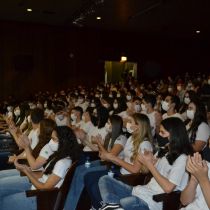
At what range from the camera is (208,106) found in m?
4.97

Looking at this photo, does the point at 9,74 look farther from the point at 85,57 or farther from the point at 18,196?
the point at 18,196

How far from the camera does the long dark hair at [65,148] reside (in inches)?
139

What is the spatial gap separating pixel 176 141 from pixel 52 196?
3.70ft

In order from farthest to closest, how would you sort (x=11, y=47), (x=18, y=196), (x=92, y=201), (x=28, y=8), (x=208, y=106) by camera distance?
(x=11, y=47) → (x=28, y=8) → (x=208, y=106) → (x=92, y=201) → (x=18, y=196)

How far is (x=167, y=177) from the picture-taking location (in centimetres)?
314

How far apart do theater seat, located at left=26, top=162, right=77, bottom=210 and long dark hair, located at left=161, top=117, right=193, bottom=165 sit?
2.74ft

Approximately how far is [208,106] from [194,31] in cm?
1185

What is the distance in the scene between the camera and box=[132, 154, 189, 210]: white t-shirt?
3043mm

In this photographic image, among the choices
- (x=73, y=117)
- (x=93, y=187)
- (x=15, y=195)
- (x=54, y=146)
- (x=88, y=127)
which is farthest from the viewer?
(x=73, y=117)

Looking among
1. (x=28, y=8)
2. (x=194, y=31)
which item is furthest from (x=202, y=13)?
(x=28, y=8)

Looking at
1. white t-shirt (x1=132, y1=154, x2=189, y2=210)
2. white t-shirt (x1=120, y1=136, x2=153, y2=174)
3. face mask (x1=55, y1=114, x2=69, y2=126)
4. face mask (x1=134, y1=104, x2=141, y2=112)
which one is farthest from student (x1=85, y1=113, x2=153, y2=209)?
face mask (x1=134, y1=104, x2=141, y2=112)

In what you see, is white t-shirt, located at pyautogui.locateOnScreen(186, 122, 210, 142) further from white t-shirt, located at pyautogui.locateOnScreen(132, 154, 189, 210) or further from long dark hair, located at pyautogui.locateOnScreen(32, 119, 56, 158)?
long dark hair, located at pyautogui.locateOnScreen(32, 119, 56, 158)

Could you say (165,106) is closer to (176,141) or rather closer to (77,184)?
(77,184)

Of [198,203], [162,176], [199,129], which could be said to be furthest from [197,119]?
[198,203]
